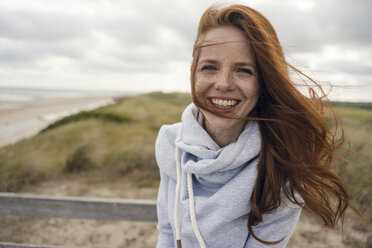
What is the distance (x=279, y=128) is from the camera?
1.32 metres

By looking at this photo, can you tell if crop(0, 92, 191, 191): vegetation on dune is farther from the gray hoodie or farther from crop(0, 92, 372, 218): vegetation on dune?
the gray hoodie

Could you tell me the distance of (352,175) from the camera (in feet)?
12.3

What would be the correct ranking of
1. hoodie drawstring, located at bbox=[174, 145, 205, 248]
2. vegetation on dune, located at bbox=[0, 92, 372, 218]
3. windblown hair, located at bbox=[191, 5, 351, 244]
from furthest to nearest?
vegetation on dune, located at bbox=[0, 92, 372, 218] < hoodie drawstring, located at bbox=[174, 145, 205, 248] < windblown hair, located at bbox=[191, 5, 351, 244]

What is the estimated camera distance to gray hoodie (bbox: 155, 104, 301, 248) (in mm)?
1262

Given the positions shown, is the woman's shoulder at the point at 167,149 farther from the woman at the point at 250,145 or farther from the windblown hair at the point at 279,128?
the windblown hair at the point at 279,128

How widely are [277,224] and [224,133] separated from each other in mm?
553

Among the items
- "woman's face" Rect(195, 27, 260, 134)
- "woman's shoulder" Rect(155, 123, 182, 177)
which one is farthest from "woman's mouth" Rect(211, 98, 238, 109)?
"woman's shoulder" Rect(155, 123, 182, 177)

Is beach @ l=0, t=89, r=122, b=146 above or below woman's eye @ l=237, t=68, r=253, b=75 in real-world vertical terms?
below

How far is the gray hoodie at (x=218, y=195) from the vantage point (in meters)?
1.26

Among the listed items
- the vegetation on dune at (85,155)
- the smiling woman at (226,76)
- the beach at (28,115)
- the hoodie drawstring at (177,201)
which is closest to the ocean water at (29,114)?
the beach at (28,115)

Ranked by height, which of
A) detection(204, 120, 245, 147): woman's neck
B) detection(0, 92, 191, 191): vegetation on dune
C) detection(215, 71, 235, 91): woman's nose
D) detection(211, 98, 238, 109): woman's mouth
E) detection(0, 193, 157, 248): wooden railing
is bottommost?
detection(0, 92, 191, 191): vegetation on dune

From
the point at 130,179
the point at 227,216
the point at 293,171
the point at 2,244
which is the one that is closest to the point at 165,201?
the point at 227,216

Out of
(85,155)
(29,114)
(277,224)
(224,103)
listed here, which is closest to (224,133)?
(224,103)

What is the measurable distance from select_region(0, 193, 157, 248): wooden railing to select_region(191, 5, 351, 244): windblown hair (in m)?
0.87
